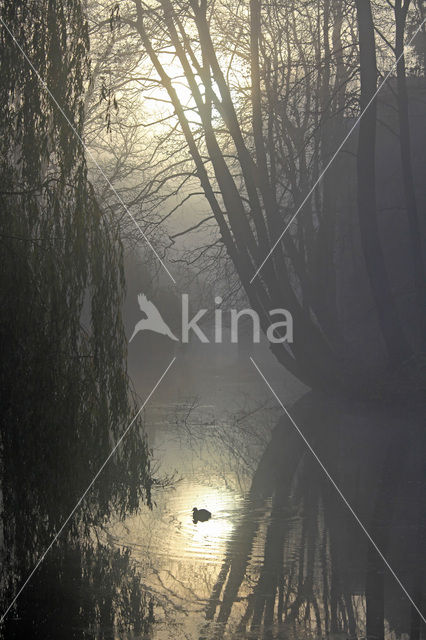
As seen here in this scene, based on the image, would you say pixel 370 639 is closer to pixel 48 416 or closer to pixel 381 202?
pixel 48 416

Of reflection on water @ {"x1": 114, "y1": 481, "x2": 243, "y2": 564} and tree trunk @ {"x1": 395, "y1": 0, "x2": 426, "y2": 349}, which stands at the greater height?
tree trunk @ {"x1": 395, "y1": 0, "x2": 426, "y2": 349}

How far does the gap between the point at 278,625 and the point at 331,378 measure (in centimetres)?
1574

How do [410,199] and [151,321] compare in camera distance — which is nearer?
[410,199]

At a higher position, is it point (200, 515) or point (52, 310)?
point (52, 310)

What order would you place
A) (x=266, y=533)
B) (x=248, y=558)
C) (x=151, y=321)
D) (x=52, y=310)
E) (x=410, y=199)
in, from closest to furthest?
1. (x=52, y=310)
2. (x=248, y=558)
3. (x=266, y=533)
4. (x=410, y=199)
5. (x=151, y=321)

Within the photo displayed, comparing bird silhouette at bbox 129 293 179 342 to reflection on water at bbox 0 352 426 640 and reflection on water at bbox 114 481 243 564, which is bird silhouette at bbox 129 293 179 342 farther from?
reflection on water at bbox 114 481 243 564

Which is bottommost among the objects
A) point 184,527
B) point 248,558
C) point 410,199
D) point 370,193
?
point 248,558

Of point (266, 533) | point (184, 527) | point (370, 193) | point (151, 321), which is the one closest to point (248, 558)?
point (266, 533)

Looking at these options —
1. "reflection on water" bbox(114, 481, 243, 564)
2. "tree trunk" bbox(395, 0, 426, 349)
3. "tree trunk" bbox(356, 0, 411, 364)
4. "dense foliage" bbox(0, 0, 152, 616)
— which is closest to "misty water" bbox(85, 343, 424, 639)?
"reflection on water" bbox(114, 481, 243, 564)

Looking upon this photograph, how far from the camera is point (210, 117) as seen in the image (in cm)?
2041

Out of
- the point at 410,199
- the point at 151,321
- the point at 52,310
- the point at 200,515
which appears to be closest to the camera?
the point at 52,310

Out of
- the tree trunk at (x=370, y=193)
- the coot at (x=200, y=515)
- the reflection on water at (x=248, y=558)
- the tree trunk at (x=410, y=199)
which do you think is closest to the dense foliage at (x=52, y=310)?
the reflection on water at (x=248, y=558)

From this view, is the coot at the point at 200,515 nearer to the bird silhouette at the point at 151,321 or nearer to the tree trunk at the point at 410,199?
the tree trunk at the point at 410,199

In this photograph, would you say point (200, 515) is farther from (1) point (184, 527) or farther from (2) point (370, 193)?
(2) point (370, 193)
